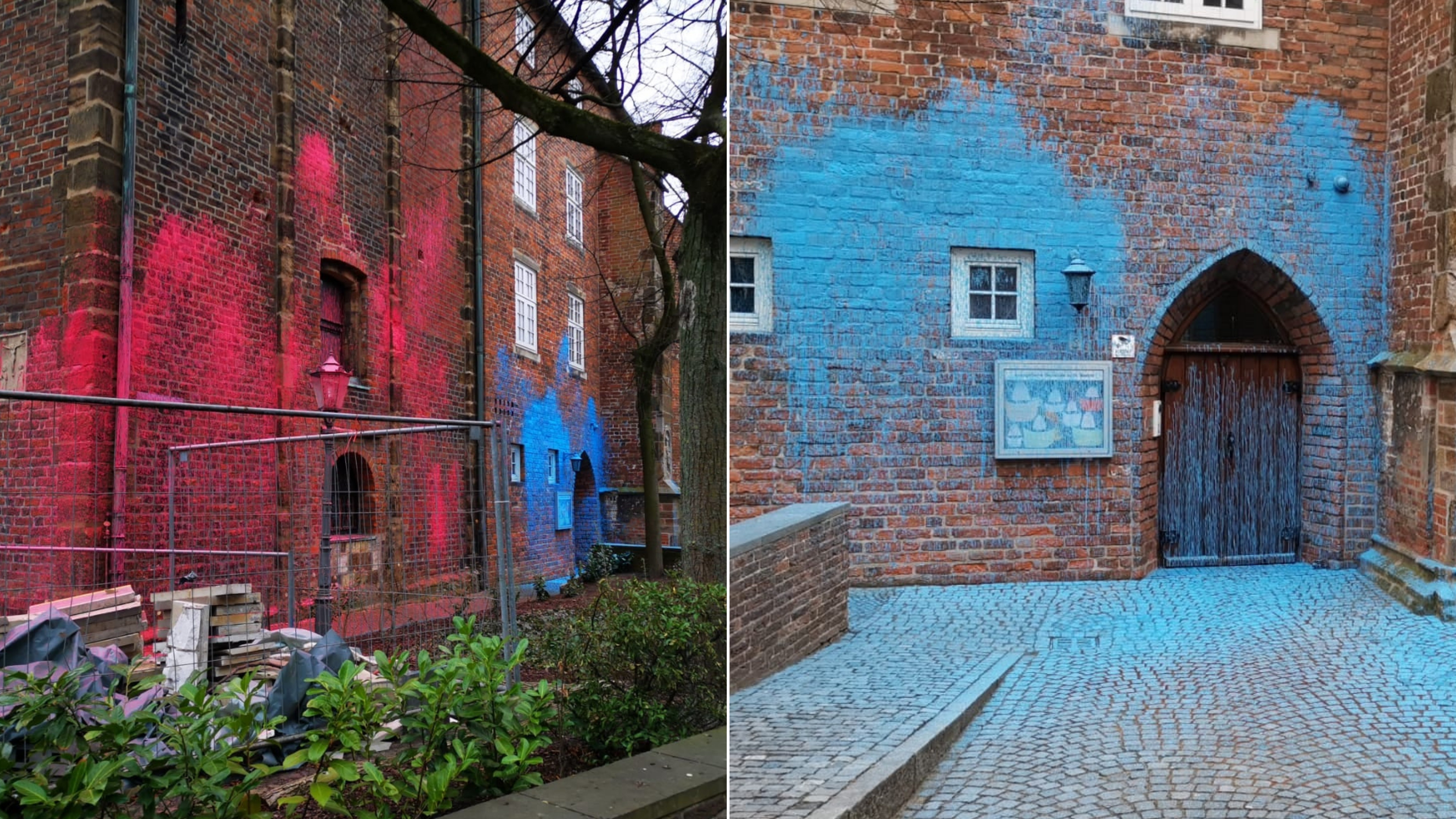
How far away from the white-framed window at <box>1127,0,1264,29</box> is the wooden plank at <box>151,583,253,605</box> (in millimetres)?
3822

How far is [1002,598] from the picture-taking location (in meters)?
2.35

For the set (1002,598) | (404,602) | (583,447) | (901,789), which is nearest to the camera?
(901,789)

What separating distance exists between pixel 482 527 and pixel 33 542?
1.75 m

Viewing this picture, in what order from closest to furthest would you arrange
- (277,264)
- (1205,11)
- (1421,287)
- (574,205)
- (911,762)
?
(911,762), (1205,11), (1421,287), (277,264), (574,205)

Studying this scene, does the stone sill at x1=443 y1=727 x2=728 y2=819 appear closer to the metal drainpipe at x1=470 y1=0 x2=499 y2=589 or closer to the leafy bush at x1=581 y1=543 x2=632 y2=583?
the metal drainpipe at x1=470 y1=0 x2=499 y2=589

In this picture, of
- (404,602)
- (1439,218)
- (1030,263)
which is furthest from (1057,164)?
(404,602)

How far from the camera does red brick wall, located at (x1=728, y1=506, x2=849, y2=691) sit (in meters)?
1.66

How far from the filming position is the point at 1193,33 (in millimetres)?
2539

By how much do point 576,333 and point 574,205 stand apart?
127cm

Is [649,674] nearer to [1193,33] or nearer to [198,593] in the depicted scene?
[198,593]

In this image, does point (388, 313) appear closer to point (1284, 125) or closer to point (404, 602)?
point (404, 602)

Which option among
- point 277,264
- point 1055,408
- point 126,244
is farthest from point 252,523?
point 1055,408

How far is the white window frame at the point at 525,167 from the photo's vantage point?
6.31 meters

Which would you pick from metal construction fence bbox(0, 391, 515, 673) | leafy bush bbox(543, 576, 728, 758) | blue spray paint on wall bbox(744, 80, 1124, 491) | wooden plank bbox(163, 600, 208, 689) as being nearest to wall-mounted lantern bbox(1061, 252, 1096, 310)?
blue spray paint on wall bbox(744, 80, 1124, 491)
